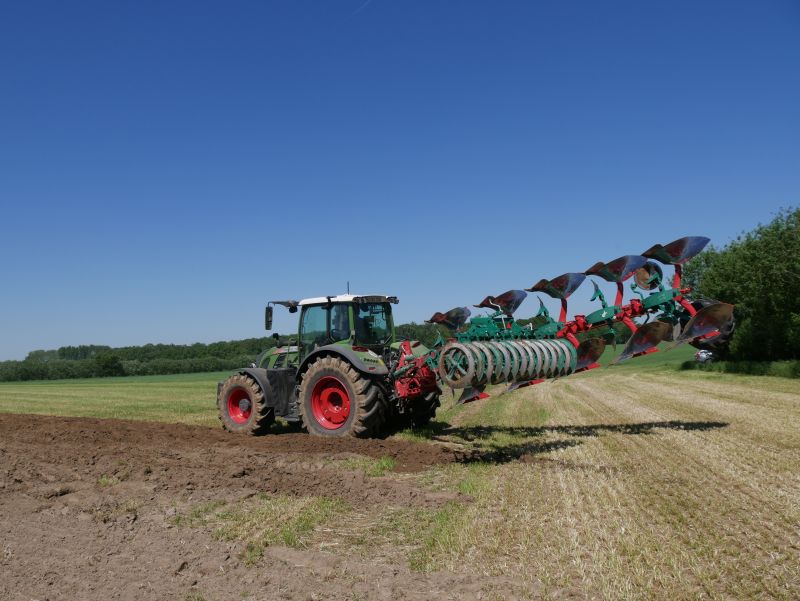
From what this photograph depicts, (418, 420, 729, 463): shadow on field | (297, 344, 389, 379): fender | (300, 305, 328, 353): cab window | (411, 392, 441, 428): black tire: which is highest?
(300, 305, 328, 353): cab window

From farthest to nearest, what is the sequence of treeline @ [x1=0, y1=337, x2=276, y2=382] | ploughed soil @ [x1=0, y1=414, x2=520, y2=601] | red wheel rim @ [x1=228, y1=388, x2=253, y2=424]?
treeline @ [x1=0, y1=337, x2=276, y2=382], red wheel rim @ [x1=228, y1=388, x2=253, y2=424], ploughed soil @ [x1=0, y1=414, x2=520, y2=601]

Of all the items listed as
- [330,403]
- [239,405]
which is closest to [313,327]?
[330,403]

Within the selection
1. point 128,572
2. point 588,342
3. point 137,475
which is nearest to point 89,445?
point 137,475

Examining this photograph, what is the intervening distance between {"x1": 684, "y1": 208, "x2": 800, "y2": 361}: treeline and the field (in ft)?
54.3

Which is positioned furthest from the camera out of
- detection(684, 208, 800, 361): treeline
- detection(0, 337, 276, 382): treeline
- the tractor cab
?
detection(0, 337, 276, 382): treeline

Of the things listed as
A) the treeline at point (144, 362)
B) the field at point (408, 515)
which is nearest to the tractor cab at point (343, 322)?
the field at point (408, 515)

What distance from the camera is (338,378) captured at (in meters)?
9.49

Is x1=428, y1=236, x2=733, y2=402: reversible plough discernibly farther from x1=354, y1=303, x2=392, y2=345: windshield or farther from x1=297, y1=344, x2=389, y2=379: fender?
x1=354, y1=303, x2=392, y2=345: windshield

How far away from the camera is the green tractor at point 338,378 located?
9289 mm

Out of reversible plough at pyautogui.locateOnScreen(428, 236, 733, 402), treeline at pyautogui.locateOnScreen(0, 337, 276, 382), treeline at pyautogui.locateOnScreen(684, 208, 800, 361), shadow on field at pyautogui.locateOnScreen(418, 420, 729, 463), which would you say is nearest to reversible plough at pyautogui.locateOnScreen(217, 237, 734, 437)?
reversible plough at pyautogui.locateOnScreen(428, 236, 733, 402)

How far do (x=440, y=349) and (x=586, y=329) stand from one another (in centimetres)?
212

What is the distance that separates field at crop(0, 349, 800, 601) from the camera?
416cm

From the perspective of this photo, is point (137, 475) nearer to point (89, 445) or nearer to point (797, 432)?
point (89, 445)

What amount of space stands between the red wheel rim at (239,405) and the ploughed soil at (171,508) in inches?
15.3
